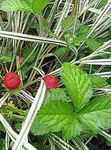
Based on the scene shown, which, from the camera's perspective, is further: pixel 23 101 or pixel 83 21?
pixel 83 21

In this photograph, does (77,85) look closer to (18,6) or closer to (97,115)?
(97,115)

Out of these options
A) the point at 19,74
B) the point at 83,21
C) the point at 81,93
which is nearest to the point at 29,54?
the point at 19,74

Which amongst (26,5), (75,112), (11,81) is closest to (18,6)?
(26,5)

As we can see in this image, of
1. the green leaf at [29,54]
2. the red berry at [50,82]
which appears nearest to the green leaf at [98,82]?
the red berry at [50,82]

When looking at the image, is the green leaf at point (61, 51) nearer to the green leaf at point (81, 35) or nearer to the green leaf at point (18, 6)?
the green leaf at point (81, 35)

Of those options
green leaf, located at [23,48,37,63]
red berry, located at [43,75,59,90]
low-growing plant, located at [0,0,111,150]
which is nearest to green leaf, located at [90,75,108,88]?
low-growing plant, located at [0,0,111,150]

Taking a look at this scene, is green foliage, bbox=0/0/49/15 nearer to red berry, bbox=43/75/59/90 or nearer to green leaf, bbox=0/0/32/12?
green leaf, bbox=0/0/32/12

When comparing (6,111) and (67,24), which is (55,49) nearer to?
(67,24)

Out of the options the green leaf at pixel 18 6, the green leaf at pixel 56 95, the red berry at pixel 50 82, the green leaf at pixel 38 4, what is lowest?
the red berry at pixel 50 82
